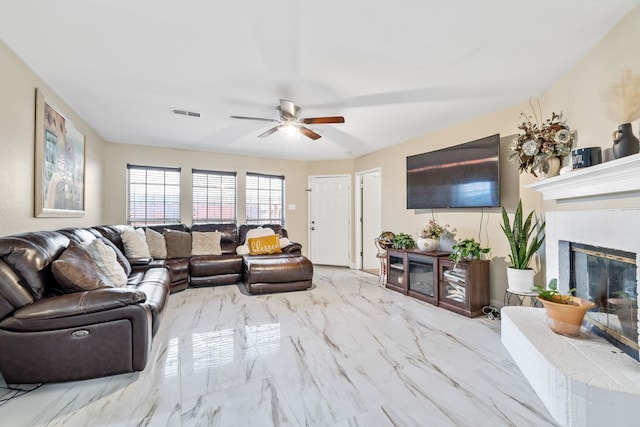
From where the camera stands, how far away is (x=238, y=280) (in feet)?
14.9

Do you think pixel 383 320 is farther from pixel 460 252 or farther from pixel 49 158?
pixel 49 158

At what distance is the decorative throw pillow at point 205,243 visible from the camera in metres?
4.59

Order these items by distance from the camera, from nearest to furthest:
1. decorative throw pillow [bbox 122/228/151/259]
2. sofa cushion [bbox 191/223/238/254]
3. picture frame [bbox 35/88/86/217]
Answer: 1. picture frame [bbox 35/88/86/217]
2. decorative throw pillow [bbox 122/228/151/259]
3. sofa cushion [bbox 191/223/238/254]

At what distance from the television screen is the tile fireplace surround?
3.06 ft

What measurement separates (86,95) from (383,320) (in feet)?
13.0

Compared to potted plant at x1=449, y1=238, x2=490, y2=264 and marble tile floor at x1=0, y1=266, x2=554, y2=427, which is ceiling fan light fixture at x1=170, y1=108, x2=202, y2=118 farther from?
potted plant at x1=449, y1=238, x2=490, y2=264

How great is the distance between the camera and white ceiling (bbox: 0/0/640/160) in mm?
1678

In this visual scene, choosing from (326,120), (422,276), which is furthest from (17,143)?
(422,276)

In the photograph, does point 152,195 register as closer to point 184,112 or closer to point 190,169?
point 190,169

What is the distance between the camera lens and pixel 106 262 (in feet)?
7.94

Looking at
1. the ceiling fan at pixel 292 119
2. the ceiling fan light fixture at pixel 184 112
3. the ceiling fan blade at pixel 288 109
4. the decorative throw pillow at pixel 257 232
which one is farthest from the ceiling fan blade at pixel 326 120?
the decorative throw pillow at pixel 257 232

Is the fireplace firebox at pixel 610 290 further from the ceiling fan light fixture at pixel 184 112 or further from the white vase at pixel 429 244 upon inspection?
the ceiling fan light fixture at pixel 184 112

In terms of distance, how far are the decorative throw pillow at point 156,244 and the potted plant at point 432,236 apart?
3870 millimetres

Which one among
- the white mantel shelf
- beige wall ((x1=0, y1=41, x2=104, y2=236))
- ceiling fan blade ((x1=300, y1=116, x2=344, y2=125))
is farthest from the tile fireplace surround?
beige wall ((x1=0, y1=41, x2=104, y2=236))
